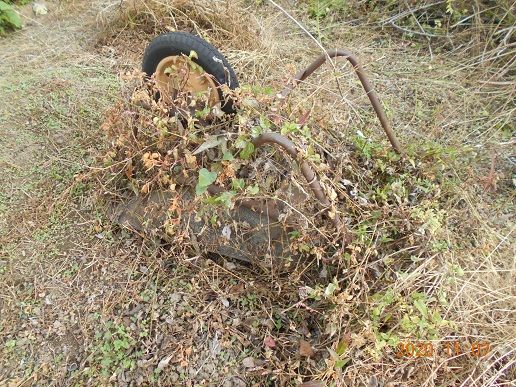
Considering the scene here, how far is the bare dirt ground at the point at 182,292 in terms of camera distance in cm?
197

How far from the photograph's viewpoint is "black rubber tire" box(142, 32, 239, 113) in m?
2.20

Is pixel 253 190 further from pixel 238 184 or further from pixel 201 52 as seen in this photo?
pixel 201 52

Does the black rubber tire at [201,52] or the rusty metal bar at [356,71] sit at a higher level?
the black rubber tire at [201,52]

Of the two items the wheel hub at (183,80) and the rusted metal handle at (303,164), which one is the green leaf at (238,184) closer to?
the rusted metal handle at (303,164)

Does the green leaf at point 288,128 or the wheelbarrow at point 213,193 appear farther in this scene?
the wheelbarrow at point 213,193

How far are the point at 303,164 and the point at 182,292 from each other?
3.12ft

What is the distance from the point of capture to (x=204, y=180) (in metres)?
1.95

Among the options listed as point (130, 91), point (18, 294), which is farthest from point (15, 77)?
point (18, 294)

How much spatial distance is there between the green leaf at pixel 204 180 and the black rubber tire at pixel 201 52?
1.41 ft

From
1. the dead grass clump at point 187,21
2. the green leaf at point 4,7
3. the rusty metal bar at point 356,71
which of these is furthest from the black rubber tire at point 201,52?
the green leaf at point 4,7
